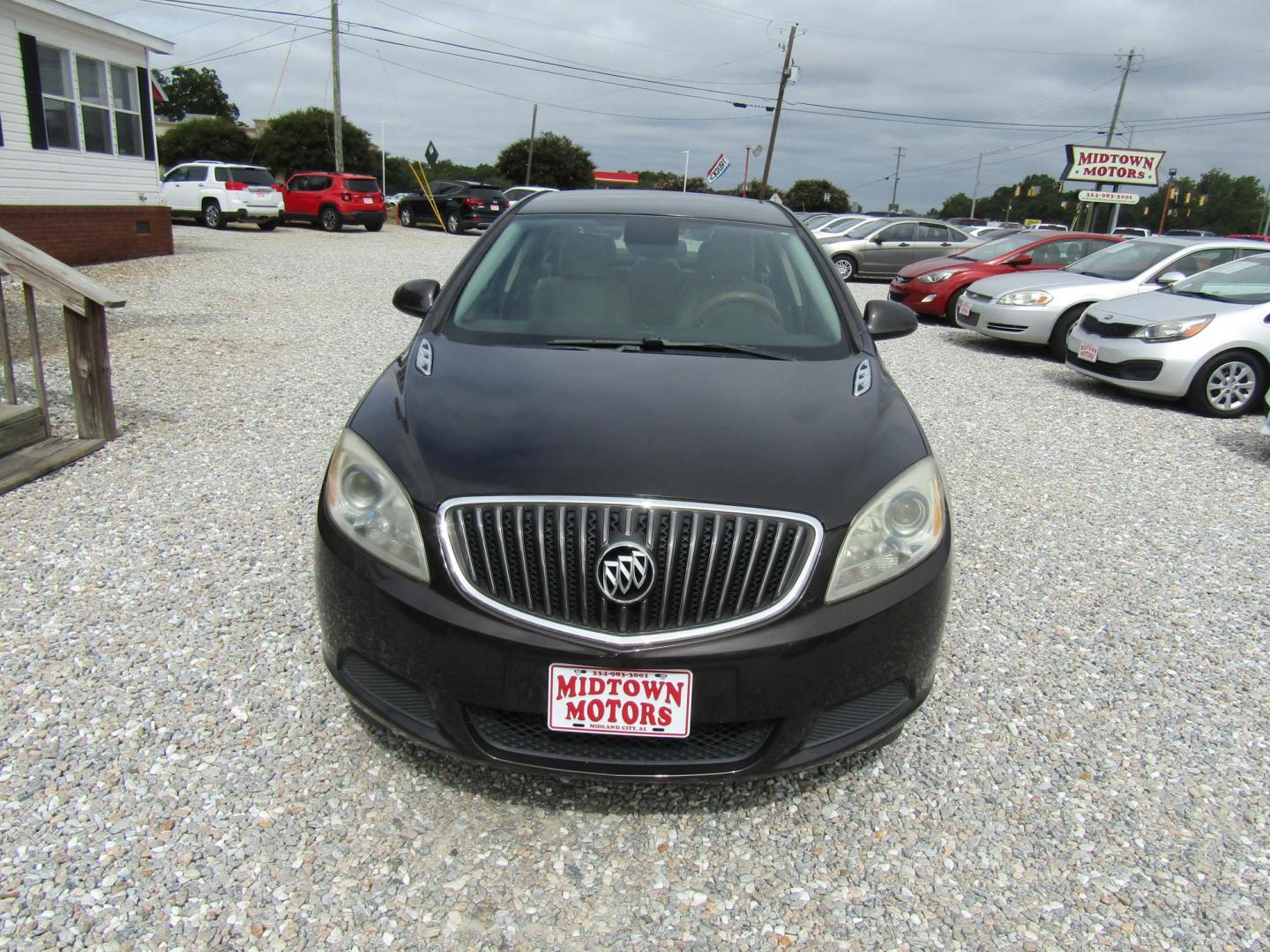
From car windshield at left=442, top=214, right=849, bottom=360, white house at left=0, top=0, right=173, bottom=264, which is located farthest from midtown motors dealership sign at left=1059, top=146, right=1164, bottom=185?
car windshield at left=442, top=214, right=849, bottom=360

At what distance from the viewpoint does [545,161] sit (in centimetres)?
6450

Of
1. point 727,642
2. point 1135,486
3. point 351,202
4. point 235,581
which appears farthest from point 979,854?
point 351,202

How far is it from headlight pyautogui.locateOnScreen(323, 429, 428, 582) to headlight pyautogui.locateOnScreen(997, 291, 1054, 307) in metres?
9.61

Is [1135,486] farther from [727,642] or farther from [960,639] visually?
[727,642]

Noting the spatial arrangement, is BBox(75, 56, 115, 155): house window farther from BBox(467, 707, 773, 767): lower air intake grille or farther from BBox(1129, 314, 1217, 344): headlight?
BBox(467, 707, 773, 767): lower air intake grille

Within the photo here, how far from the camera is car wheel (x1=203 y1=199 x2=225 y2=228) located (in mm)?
24250

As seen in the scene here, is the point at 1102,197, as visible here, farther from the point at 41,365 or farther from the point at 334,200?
the point at 41,365

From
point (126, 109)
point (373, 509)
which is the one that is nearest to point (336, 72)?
point (126, 109)

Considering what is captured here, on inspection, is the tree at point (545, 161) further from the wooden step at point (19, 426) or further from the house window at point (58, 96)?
the wooden step at point (19, 426)

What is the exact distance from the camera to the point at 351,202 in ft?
86.6

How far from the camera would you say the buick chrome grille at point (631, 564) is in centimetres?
207

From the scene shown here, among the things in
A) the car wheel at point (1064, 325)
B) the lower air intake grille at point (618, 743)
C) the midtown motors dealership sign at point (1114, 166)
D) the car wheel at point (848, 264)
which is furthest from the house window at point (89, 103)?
the midtown motors dealership sign at point (1114, 166)

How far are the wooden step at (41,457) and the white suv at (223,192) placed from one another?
21.2 meters

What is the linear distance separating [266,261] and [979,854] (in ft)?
55.6
